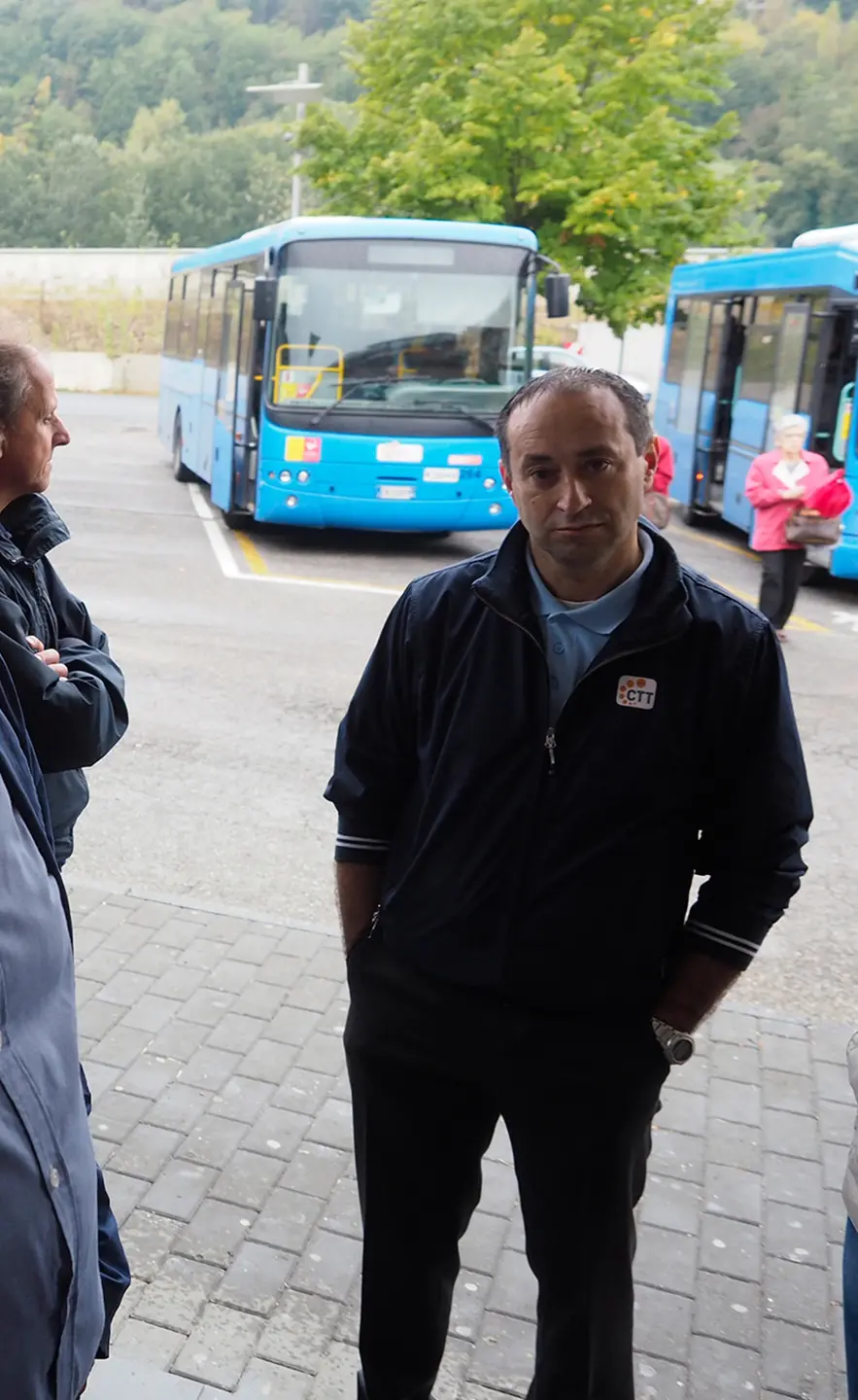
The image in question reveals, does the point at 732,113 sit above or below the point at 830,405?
above

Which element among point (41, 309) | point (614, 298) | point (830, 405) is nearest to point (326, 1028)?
point (830, 405)

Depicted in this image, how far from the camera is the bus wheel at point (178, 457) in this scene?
18406 millimetres

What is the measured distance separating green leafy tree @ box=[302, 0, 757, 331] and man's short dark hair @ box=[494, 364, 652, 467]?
20.7m

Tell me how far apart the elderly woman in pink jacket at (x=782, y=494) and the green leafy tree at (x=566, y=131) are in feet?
43.9

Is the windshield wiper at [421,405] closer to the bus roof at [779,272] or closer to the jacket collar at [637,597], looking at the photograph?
the bus roof at [779,272]

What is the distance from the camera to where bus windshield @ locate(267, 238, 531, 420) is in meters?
12.4

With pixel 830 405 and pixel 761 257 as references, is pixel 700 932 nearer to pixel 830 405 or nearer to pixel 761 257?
pixel 830 405

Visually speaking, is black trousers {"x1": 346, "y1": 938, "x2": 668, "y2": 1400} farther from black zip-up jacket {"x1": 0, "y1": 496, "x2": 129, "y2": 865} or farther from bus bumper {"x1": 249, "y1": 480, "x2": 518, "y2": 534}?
bus bumper {"x1": 249, "y1": 480, "x2": 518, "y2": 534}

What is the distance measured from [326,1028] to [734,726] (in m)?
2.36

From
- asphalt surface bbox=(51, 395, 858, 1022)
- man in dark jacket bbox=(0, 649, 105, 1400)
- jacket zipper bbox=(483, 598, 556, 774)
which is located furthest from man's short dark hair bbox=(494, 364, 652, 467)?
asphalt surface bbox=(51, 395, 858, 1022)

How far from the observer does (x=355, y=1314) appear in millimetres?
2994

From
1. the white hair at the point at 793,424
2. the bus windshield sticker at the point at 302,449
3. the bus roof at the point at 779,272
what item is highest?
the bus roof at the point at 779,272

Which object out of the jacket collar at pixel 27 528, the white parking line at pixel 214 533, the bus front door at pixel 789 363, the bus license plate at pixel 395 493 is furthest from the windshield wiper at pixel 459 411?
the jacket collar at pixel 27 528

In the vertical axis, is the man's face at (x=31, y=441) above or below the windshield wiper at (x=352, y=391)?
above
